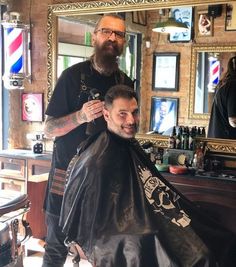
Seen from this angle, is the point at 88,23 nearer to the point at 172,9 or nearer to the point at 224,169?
the point at 172,9

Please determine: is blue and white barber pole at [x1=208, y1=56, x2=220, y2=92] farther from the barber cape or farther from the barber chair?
the barber chair

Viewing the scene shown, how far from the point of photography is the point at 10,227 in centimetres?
193

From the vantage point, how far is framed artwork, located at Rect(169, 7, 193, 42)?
2.89 m

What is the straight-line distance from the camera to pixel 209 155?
2844 millimetres

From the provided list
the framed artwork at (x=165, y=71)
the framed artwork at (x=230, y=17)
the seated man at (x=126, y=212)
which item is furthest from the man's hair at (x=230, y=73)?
the seated man at (x=126, y=212)

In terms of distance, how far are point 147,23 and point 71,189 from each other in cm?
163

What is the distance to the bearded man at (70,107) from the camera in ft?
6.70

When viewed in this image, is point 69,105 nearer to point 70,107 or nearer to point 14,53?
point 70,107

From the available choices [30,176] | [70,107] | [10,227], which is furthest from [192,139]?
[10,227]

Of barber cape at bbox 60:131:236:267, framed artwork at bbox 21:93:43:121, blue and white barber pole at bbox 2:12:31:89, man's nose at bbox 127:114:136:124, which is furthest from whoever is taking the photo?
framed artwork at bbox 21:93:43:121

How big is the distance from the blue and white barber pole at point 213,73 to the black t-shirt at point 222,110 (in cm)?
5

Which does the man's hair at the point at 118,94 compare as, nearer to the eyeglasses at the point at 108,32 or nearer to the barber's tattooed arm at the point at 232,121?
the eyeglasses at the point at 108,32

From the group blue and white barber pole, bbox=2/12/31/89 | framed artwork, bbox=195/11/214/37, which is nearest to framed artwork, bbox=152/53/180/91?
framed artwork, bbox=195/11/214/37

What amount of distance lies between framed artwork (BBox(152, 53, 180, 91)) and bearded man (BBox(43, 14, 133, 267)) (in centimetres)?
98
